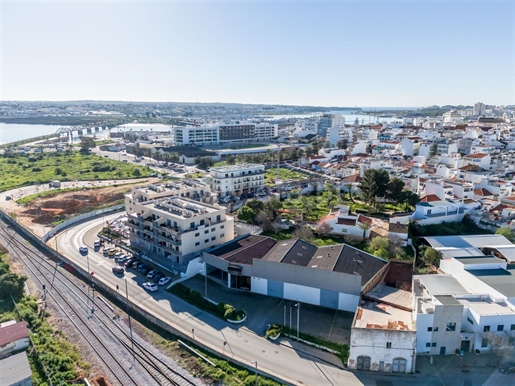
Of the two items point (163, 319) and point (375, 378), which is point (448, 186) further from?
point (163, 319)

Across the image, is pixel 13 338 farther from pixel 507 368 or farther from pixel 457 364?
pixel 507 368

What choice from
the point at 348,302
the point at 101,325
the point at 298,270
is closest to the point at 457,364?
the point at 348,302

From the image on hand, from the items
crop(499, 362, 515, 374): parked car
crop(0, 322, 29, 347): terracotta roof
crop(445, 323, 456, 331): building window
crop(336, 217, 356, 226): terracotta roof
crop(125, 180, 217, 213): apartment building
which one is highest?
crop(125, 180, 217, 213): apartment building

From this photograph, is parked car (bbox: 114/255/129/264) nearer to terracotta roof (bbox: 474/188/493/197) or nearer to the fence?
the fence

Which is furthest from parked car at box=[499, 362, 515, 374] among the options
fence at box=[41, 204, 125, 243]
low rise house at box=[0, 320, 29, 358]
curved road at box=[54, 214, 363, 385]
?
fence at box=[41, 204, 125, 243]

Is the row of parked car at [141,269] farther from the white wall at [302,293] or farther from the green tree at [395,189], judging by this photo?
the green tree at [395,189]

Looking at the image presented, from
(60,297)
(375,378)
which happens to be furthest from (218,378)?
(60,297)

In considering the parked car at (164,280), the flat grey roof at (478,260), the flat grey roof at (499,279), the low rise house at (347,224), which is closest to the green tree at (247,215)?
the low rise house at (347,224)
